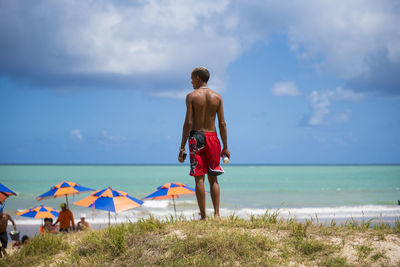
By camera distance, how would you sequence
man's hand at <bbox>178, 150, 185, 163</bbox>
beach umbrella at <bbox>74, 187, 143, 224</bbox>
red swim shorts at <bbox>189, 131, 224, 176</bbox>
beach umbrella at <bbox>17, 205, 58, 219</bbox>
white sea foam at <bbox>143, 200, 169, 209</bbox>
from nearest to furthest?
1. red swim shorts at <bbox>189, 131, 224, 176</bbox>
2. man's hand at <bbox>178, 150, 185, 163</bbox>
3. beach umbrella at <bbox>74, 187, 143, 224</bbox>
4. beach umbrella at <bbox>17, 205, 58, 219</bbox>
5. white sea foam at <bbox>143, 200, 169, 209</bbox>

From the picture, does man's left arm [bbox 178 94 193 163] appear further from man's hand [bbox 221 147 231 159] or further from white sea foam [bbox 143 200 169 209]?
white sea foam [bbox 143 200 169 209]

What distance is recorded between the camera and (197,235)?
536 cm

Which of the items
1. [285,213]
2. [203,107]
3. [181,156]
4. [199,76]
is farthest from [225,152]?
[285,213]

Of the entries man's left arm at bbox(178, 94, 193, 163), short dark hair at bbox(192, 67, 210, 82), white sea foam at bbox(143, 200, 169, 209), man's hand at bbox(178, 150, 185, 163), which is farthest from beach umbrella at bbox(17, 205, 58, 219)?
white sea foam at bbox(143, 200, 169, 209)

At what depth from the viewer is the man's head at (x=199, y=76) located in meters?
6.38

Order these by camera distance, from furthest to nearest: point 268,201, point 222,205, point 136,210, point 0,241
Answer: point 268,201
point 222,205
point 136,210
point 0,241

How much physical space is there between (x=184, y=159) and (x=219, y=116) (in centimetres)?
91

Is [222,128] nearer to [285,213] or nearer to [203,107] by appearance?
[203,107]

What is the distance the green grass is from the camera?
481cm

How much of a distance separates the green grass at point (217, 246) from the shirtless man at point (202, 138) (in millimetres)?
651

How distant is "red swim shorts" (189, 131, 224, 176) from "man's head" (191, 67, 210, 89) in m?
0.84

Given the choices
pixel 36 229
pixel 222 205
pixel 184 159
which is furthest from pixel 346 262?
pixel 222 205

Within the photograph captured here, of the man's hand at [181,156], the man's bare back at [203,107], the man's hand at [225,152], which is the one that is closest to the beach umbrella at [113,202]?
the man's hand at [181,156]

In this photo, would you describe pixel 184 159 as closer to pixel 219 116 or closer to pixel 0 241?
pixel 219 116
